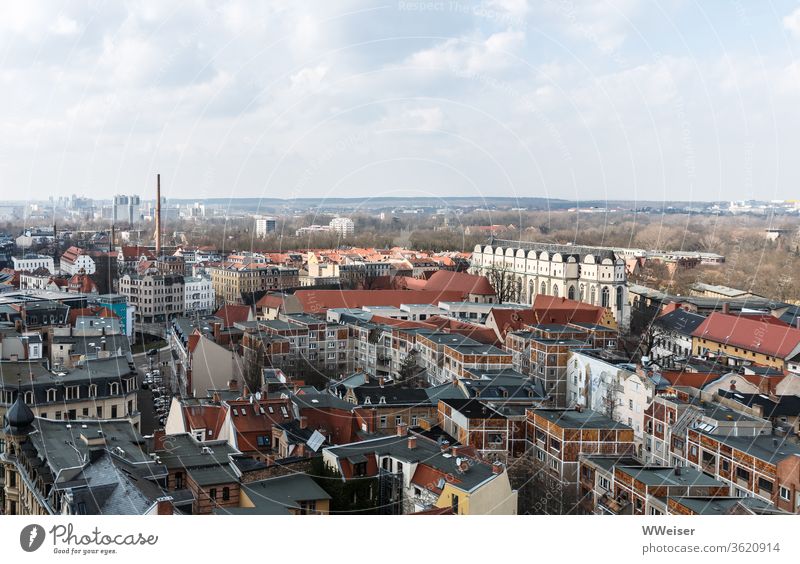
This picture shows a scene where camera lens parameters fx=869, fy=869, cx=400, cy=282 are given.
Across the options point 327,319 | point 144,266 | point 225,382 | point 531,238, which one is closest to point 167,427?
point 225,382

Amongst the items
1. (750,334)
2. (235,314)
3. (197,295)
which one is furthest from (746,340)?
(197,295)

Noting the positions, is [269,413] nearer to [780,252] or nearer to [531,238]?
[780,252]

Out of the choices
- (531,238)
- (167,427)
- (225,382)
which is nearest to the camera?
(167,427)

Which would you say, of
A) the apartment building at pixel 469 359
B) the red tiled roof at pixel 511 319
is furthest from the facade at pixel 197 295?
the apartment building at pixel 469 359

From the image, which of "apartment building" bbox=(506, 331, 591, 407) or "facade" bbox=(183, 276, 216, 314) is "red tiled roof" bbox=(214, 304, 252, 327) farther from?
"apartment building" bbox=(506, 331, 591, 407)

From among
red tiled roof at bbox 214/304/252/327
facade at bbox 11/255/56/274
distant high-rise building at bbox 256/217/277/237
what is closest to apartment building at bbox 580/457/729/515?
red tiled roof at bbox 214/304/252/327

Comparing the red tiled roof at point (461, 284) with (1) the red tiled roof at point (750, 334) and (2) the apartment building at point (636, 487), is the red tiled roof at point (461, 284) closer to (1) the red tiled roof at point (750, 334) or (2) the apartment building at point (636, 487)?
(1) the red tiled roof at point (750, 334)

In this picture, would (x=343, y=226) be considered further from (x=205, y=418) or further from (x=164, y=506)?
(x=164, y=506)

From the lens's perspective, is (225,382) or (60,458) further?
(225,382)
